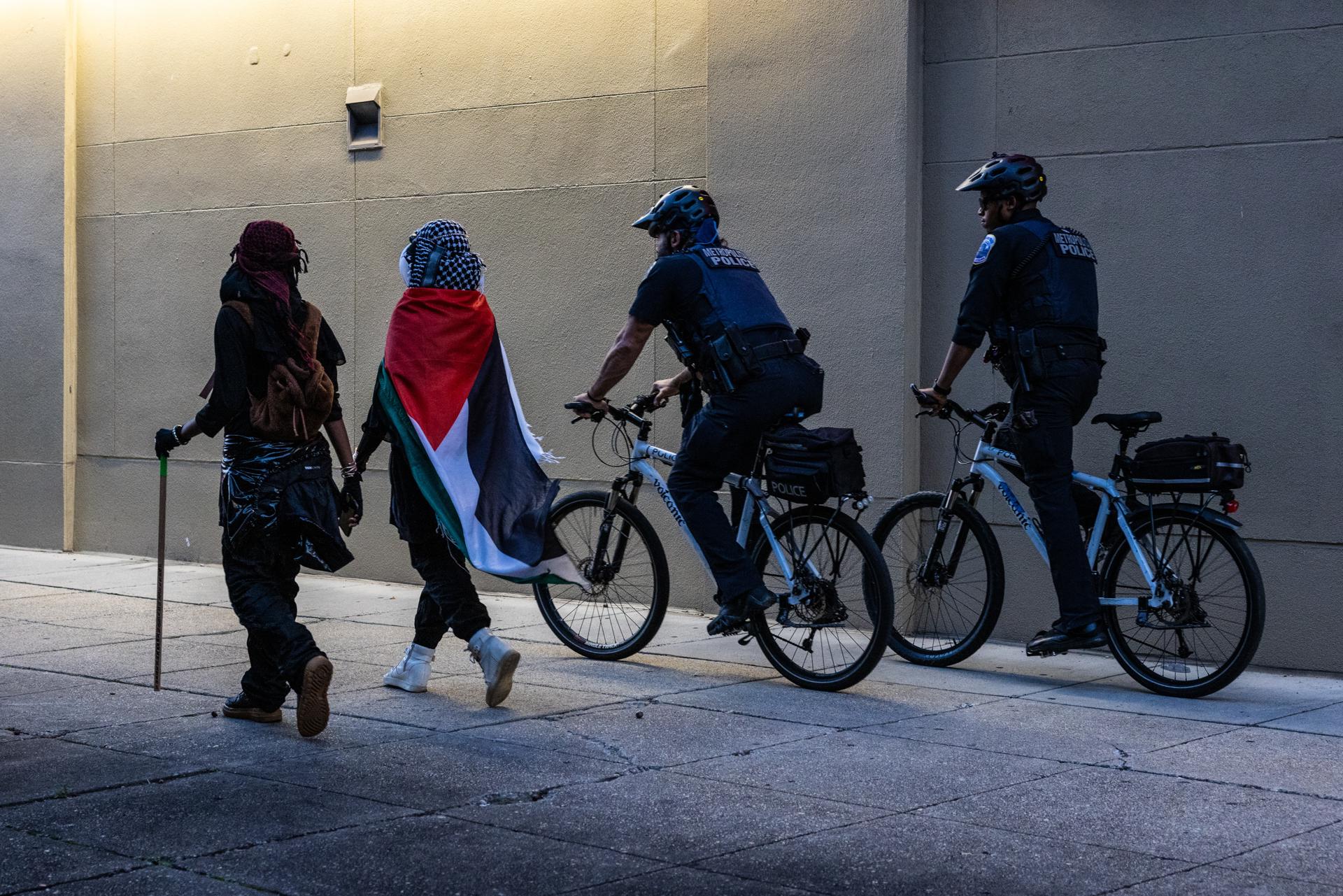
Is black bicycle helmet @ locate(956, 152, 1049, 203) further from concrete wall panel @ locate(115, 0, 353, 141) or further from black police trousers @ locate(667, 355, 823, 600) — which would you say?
concrete wall panel @ locate(115, 0, 353, 141)

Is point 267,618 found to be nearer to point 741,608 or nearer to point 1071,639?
point 741,608

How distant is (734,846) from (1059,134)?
445 cm

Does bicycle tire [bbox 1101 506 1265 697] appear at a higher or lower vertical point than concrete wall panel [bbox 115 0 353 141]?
lower

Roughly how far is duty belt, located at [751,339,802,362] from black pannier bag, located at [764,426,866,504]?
30 centimetres

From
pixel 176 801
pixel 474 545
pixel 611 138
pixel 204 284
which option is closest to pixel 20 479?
pixel 204 284

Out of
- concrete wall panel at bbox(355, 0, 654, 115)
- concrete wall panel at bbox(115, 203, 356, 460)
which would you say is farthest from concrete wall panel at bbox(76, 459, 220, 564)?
concrete wall panel at bbox(355, 0, 654, 115)

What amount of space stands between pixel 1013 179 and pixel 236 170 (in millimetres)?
5532

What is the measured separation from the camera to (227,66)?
10211 millimetres

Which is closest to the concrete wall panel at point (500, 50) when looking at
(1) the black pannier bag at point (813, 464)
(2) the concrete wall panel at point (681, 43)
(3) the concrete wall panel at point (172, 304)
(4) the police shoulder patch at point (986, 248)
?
(2) the concrete wall panel at point (681, 43)

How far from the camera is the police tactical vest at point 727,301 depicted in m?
6.42

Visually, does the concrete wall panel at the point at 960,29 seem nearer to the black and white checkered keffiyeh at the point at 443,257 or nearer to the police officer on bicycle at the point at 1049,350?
the police officer on bicycle at the point at 1049,350

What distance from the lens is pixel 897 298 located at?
7773 millimetres

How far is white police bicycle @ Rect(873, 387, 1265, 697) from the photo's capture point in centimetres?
623

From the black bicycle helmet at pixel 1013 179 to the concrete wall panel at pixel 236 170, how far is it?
4.47 m
